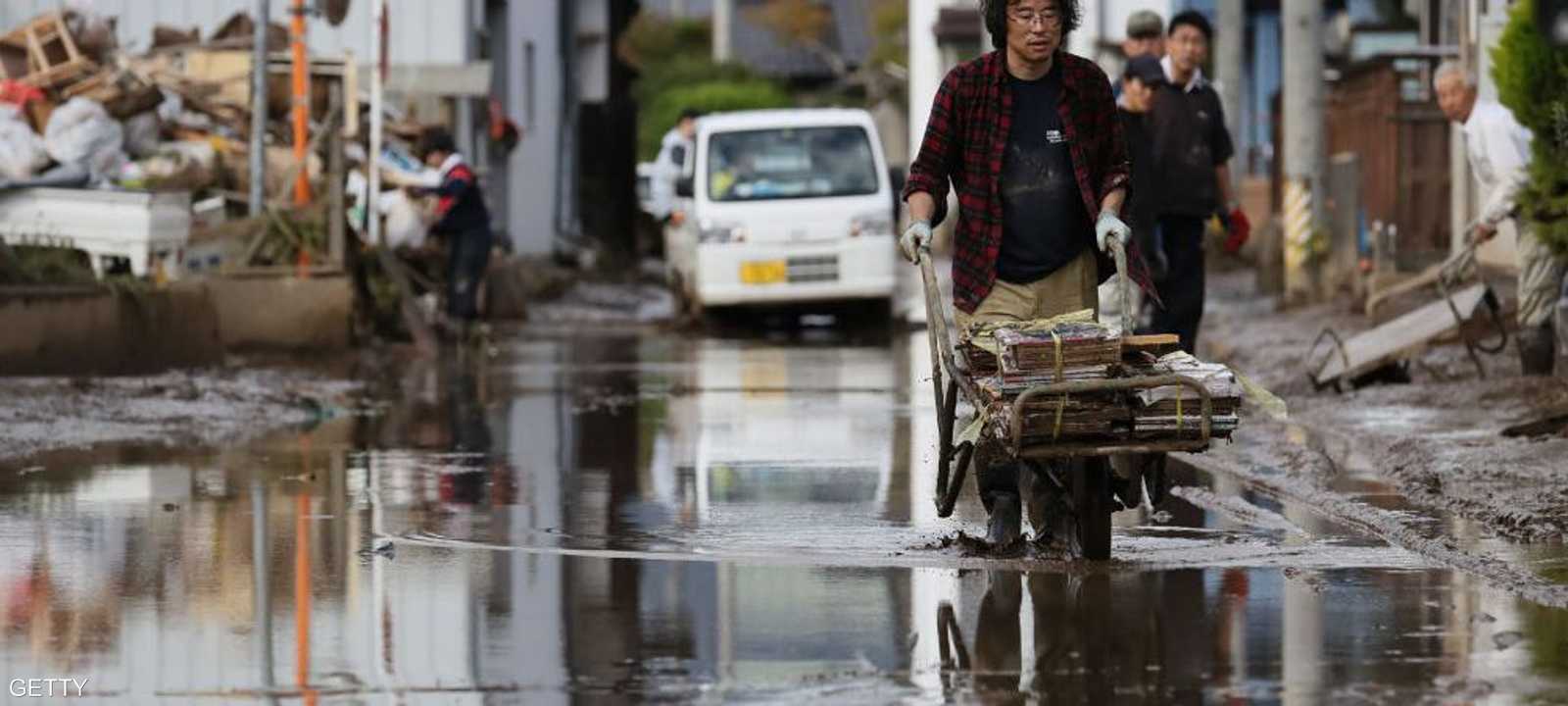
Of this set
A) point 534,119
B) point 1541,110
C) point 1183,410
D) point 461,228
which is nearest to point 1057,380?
point 1183,410

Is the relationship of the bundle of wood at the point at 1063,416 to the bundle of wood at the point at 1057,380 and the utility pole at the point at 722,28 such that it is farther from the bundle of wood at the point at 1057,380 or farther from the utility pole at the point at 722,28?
the utility pole at the point at 722,28

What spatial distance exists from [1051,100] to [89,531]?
3.24 metres

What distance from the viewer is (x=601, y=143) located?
1693 inches

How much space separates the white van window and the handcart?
1511cm

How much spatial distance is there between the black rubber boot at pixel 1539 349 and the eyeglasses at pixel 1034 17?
19.9ft

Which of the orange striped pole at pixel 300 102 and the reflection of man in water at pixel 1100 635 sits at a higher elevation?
the orange striped pole at pixel 300 102

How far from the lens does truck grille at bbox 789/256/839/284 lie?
2359cm

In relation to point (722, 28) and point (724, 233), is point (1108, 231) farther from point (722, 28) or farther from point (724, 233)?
point (722, 28)

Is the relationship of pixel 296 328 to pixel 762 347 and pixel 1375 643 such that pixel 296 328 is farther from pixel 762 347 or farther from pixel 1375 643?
pixel 1375 643

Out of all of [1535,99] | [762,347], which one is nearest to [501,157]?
[762,347]

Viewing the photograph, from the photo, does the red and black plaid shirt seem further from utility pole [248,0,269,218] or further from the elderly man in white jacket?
utility pole [248,0,269,218]

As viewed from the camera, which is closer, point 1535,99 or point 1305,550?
point 1305,550

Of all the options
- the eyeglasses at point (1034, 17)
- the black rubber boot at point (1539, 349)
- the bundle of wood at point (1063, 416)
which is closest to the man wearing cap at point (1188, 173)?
the black rubber boot at point (1539, 349)

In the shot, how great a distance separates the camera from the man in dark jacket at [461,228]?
21.7m
